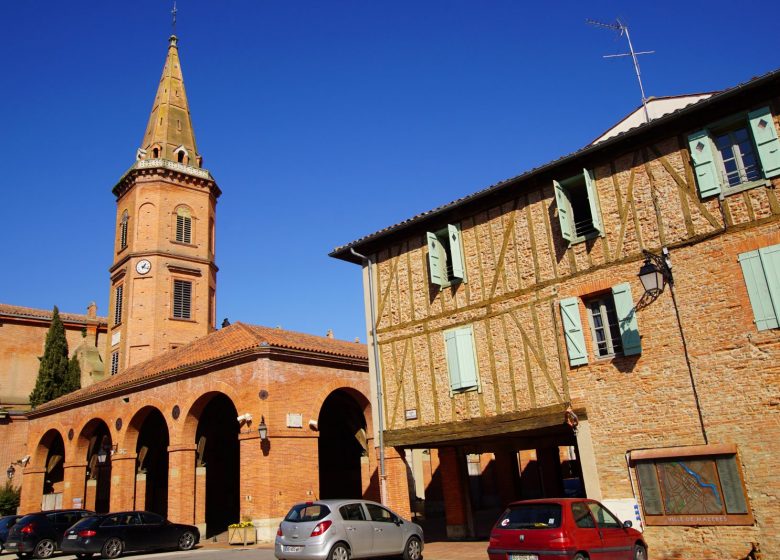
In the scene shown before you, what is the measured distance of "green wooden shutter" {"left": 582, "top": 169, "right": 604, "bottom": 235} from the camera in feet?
43.2

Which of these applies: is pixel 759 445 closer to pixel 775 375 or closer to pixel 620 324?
pixel 775 375

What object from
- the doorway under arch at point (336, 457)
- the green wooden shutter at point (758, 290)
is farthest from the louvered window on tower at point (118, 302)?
the green wooden shutter at point (758, 290)

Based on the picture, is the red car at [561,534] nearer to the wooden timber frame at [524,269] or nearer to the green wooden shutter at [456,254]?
the wooden timber frame at [524,269]

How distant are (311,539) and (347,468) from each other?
53.1 ft

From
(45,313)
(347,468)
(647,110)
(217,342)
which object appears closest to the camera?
(647,110)

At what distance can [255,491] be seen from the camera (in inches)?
738

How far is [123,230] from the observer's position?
37500 millimetres

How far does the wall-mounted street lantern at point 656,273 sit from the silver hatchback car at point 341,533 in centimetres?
696

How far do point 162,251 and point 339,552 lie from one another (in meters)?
27.7

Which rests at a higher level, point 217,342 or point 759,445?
point 217,342

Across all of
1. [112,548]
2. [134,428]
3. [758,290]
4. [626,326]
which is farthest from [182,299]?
[758,290]

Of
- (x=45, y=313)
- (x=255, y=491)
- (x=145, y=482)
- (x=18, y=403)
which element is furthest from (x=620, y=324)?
(x=45, y=313)

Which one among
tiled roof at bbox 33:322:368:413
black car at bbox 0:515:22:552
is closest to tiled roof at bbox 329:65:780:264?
tiled roof at bbox 33:322:368:413

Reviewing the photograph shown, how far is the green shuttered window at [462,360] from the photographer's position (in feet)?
47.7
